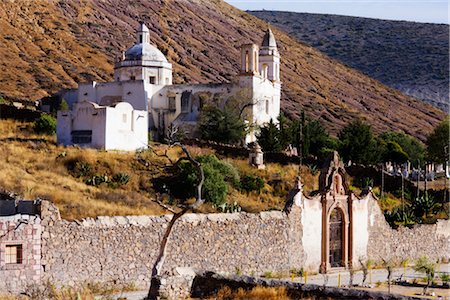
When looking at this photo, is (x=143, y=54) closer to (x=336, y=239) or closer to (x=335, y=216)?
(x=335, y=216)

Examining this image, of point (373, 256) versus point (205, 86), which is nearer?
point (373, 256)

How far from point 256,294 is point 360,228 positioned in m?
14.3

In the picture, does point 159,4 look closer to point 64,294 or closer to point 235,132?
point 235,132

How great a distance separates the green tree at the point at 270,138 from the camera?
49844mm

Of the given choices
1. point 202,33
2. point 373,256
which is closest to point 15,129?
point 373,256

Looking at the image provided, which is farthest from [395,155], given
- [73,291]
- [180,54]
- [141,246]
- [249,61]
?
[180,54]

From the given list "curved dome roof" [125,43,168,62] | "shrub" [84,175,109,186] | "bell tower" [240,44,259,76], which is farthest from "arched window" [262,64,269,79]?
"shrub" [84,175,109,186]

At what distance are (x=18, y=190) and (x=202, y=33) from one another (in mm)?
93822

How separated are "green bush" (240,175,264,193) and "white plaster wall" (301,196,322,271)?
1275 cm

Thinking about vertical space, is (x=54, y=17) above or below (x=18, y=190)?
above

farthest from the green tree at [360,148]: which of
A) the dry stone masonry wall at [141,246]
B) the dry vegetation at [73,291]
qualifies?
the dry vegetation at [73,291]

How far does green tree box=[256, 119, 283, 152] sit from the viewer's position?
164 feet

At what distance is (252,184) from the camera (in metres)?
40.8

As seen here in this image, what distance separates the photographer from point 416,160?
64.3 meters
